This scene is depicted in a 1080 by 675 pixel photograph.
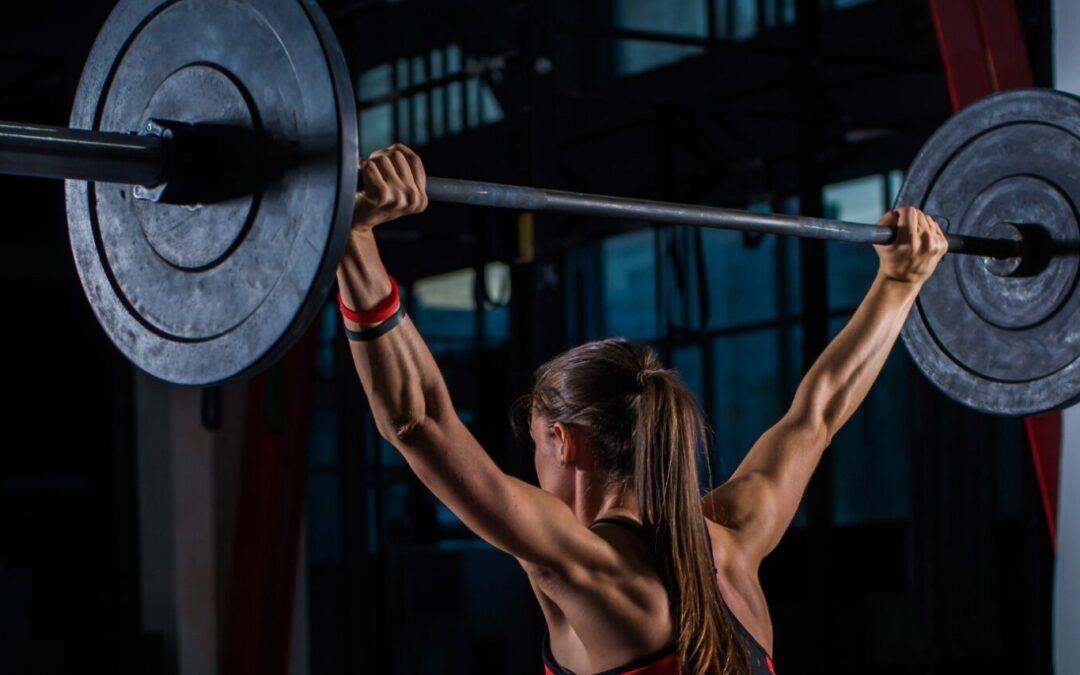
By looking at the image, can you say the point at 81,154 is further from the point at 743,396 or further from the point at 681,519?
the point at 743,396

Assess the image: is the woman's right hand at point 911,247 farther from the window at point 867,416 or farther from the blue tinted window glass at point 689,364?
the blue tinted window glass at point 689,364

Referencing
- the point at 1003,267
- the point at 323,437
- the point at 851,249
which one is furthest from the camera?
the point at 323,437

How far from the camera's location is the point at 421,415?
64.1 inches

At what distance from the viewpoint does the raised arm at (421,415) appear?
159 centimetres

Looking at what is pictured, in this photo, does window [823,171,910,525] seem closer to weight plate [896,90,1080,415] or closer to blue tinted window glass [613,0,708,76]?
blue tinted window glass [613,0,708,76]

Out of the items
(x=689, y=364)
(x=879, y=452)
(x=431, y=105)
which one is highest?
(x=431, y=105)

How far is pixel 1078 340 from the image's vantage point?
2.31 metres

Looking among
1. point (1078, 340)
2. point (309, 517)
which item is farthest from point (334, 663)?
point (1078, 340)

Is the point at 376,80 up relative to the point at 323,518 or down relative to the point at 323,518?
up

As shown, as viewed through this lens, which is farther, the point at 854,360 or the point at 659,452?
the point at 854,360

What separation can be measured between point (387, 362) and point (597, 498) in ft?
1.25

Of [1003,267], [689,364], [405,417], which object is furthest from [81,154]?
[689,364]

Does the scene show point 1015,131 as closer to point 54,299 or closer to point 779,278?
point 779,278

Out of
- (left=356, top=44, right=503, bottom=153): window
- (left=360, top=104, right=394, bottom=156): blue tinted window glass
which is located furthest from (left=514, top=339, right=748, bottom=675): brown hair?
(left=360, top=104, right=394, bottom=156): blue tinted window glass
